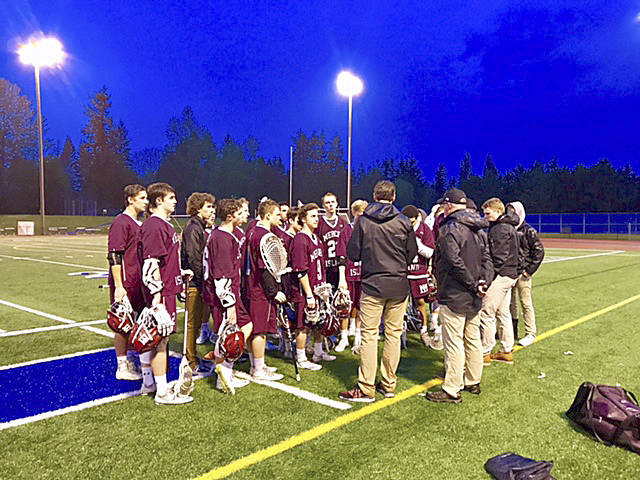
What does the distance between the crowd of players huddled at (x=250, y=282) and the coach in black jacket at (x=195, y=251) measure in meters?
0.01

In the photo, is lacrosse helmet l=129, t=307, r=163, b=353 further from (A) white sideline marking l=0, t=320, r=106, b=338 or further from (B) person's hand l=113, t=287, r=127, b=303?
(A) white sideline marking l=0, t=320, r=106, b=338

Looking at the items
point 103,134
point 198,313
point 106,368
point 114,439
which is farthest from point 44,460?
point 103,134

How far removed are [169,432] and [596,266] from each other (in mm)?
17955

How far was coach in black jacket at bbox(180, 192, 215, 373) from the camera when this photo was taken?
19.4ft

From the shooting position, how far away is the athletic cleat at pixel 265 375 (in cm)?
548

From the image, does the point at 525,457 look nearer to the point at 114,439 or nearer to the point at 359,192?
the point at 114,439

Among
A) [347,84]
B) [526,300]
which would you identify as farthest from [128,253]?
[347,84]

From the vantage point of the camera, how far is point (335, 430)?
4.20m

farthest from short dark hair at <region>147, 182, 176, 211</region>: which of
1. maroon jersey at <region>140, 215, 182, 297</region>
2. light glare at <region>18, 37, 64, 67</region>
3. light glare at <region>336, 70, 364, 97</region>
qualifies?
light glare at <region>18, 37, 64, 67</region>

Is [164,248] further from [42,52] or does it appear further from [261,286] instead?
[42,52]

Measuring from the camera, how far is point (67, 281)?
13328mm

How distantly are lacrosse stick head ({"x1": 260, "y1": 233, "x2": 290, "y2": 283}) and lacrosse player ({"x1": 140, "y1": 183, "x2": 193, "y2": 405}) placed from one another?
2.83ft

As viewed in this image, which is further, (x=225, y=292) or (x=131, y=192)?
(x=131, y=192)

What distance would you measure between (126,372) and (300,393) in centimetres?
200
